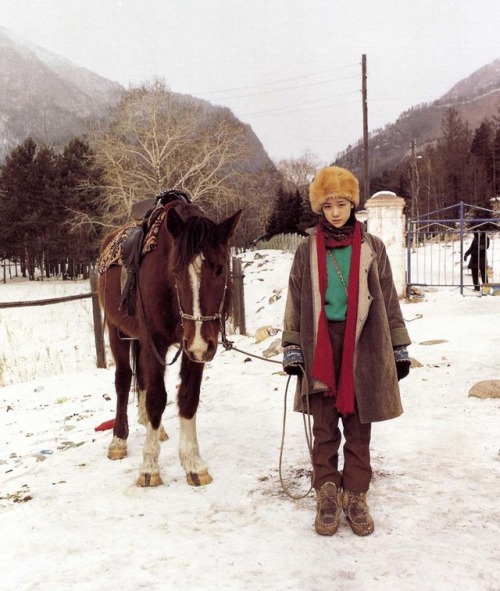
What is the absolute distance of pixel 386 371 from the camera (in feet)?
9.00

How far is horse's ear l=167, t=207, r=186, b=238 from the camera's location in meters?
2.97

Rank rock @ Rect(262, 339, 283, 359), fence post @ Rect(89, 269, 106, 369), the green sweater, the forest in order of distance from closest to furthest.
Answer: the green sweater, rock @ Rect(262, 339, 283, 359), fence post @ Rect(89, 269, 106, 369), the forest

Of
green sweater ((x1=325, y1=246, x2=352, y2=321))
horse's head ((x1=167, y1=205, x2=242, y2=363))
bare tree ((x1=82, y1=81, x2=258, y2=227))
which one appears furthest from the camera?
bare tree ((x1=82, y1=81, x2=258, y2=227))

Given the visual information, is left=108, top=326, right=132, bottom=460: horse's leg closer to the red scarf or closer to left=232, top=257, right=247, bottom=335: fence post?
the red scarf

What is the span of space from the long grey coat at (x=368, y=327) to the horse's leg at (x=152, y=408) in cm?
110

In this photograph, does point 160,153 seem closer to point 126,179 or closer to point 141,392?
point 126,179

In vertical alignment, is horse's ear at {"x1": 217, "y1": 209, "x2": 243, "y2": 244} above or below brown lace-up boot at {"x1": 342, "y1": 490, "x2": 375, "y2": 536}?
above

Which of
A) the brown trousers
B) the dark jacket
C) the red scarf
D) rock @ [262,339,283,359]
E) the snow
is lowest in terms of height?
the snow

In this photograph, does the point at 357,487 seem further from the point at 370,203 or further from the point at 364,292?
the point at 370,203

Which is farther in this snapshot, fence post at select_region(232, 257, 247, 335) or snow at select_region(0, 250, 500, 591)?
fence post at select_region(232, 257, 247, 335)

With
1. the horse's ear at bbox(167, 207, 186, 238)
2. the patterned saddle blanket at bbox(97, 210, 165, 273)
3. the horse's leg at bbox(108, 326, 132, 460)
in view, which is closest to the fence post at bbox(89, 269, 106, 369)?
the patterned saddle blanket at bbox(97, 210, 165, 273)

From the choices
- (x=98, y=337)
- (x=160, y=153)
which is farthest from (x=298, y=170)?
(x=98, y=337)

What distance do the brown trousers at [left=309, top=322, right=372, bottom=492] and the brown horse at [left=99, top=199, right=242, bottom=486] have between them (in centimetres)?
71

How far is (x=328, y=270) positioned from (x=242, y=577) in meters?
1.61
